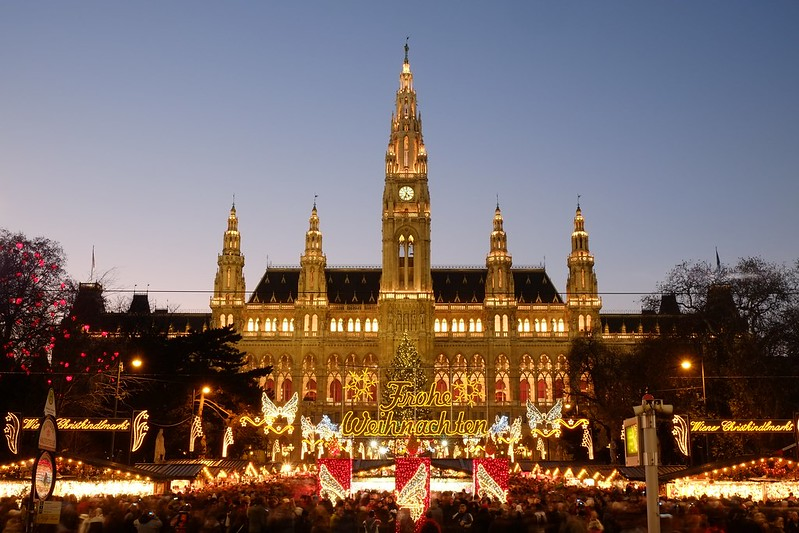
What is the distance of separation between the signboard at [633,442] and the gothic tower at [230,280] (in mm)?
83979

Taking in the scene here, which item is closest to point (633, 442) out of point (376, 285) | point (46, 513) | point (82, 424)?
point (46, 513)

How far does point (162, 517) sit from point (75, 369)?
91.9 ft

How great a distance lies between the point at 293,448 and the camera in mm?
89688

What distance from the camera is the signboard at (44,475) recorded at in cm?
1280

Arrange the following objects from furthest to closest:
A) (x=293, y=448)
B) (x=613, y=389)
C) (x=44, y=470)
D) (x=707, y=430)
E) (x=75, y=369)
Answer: (x=293, y=448) → (x=613, y=389) → (x=75, y=369) → (x=707, y=430) → (x=44, y=470)

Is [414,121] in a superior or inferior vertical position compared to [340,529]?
superior

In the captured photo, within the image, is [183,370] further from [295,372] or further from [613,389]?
[295,372]

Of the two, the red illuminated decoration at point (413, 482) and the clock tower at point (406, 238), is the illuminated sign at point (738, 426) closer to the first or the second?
the red illuminated decoration at point (413, 482)

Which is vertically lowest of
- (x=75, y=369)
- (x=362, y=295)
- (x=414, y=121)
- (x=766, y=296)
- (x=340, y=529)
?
(x=340, y=529)

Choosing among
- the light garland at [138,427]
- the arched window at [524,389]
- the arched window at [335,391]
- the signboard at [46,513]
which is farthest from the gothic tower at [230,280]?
the signboard at [46,513]

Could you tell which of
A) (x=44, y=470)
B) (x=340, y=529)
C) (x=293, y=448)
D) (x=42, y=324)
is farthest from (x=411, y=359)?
(x=44, y=470)

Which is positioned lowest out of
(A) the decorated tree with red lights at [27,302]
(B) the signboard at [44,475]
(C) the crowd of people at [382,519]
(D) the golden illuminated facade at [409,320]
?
(C) the crowd of people at [382,519]

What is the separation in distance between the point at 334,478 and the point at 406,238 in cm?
6749

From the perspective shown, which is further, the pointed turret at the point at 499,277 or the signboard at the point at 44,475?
the pointed turret at the point at 499,277
